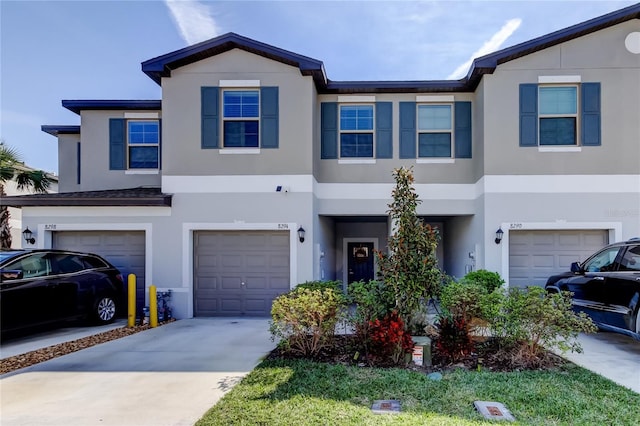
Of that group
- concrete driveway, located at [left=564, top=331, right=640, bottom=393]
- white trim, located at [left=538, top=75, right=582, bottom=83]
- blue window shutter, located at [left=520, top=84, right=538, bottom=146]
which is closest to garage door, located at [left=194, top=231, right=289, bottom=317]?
concrete driveway, located at [left=564, top=331, right=640, bottom=393]

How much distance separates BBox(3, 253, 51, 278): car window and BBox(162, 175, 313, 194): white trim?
300 cm

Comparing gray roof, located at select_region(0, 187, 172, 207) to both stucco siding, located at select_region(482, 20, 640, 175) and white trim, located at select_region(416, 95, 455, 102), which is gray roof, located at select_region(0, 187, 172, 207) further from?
stucco siding, located at select_region(482, 20, 640, 175)

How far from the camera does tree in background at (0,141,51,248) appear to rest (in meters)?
12.2

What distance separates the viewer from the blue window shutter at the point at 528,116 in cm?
955

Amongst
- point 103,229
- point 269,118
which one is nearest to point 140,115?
point 103,229

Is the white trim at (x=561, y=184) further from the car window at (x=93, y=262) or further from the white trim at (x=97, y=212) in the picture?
the car window at (x=93, y=262)

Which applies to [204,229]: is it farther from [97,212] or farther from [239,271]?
[97,212]

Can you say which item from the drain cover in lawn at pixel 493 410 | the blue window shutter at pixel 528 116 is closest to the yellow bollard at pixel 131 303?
the drain cover in lawn at pixel 493 410

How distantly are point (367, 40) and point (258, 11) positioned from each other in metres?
3.37

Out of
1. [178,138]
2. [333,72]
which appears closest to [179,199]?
[178,138]

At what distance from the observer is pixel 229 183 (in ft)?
32.0

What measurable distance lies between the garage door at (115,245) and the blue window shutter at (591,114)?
38.1 ft

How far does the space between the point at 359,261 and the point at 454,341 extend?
8.38 meters

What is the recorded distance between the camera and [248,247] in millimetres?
9875
